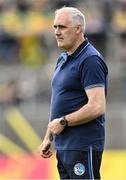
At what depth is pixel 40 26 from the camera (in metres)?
17.0

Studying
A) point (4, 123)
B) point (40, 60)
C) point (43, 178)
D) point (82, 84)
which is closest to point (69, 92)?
point (82, 84)

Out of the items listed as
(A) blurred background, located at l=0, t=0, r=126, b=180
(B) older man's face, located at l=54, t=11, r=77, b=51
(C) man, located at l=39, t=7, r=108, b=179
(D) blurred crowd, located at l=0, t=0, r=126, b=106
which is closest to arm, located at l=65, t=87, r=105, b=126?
(C) man, located at l=39, t=7, r=108, b=179

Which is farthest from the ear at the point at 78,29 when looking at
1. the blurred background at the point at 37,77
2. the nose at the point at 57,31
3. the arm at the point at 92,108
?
the blurred background at the point at 37,77

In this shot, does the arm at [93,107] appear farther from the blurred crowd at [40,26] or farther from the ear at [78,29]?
the blurred crowd at [40,26]

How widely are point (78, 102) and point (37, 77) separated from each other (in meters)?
9.82

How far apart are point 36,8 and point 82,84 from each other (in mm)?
11602

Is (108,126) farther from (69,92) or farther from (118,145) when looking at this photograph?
(69,92)

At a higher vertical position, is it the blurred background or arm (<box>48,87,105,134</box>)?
arm (<box>48,87,105,134</box>)

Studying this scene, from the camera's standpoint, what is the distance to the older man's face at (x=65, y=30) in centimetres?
566

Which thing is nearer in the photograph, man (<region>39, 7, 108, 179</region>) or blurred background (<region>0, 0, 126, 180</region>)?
man (<region>39, 7, 108, 179</region>)

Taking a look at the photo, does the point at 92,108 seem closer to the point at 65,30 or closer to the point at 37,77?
the point at 65,30

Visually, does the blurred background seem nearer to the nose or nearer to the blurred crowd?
the blurred crowd

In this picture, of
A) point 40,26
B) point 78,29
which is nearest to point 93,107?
point 78,29

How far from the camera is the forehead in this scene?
5.65 meters
